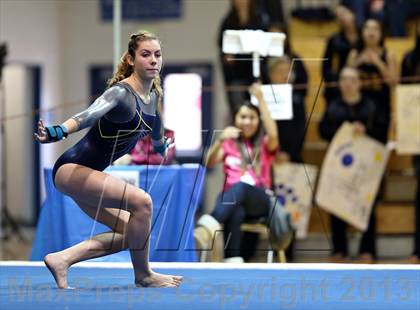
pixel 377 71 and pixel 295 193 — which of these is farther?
pixel 295 193

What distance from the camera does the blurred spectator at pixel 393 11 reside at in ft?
32.6

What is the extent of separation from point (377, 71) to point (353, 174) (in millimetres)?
854

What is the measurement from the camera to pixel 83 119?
4.35 m

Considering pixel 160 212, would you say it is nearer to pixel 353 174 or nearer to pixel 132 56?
pixel 132 56

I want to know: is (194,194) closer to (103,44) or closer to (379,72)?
(379,72)

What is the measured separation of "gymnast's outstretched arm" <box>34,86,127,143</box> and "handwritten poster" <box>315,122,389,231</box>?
4.22 meters

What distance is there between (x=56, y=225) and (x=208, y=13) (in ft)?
19.8

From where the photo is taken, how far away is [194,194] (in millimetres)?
6543

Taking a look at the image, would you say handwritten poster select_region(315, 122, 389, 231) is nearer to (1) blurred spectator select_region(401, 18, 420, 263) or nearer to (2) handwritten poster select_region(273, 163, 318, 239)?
(2) handwritten poster select_region(273, 163, 318, 239)

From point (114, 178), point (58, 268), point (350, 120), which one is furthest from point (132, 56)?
point (350, 120)

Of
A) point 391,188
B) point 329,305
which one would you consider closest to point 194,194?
point 329,305

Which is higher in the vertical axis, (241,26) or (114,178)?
(241,26)

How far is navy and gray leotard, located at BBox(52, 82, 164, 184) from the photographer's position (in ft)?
15.0

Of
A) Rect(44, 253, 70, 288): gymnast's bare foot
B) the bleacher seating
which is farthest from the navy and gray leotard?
the bleacher seating
